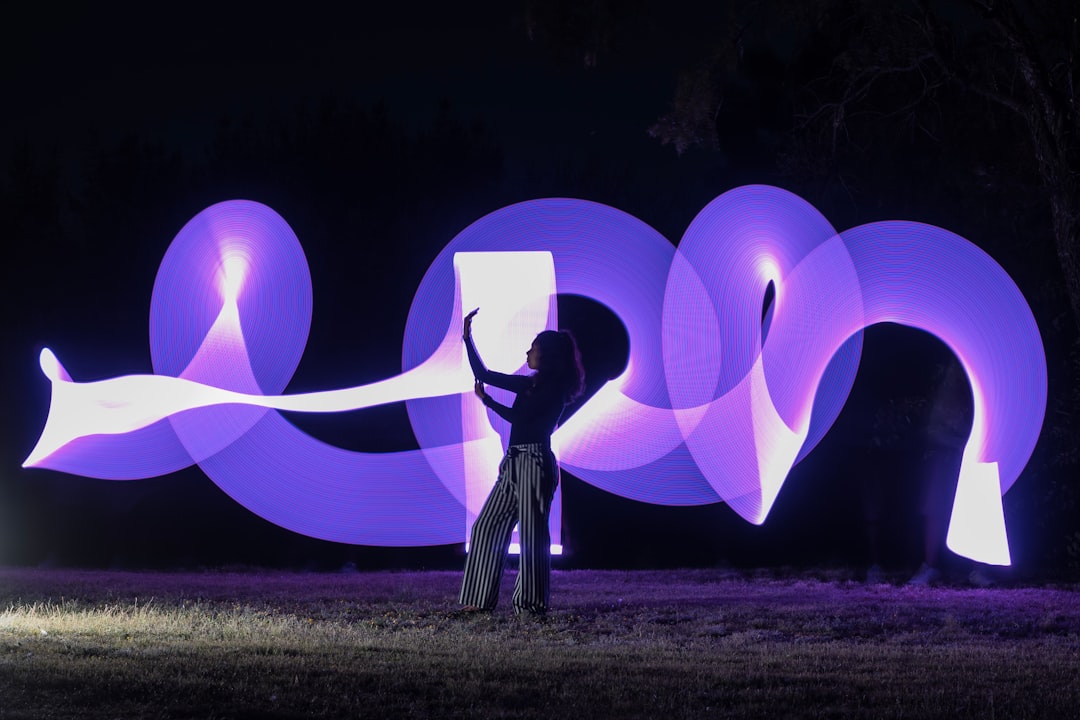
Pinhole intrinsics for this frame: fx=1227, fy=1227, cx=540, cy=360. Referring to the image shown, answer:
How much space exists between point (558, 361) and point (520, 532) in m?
1.29

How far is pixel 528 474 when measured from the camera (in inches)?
349

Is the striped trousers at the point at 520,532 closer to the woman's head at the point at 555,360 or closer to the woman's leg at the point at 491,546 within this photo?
the woman's leg at the point at 491,546

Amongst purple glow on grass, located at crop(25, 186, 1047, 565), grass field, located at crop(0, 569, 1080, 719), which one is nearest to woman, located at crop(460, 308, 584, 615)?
grass field, located at crop(0, 569, 1080, 719)

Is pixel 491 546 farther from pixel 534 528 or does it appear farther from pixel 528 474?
pixel 528 474

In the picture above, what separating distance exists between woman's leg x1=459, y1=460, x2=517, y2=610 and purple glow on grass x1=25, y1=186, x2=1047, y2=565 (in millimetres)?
3042

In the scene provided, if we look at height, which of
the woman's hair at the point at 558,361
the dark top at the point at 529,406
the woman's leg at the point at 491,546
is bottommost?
the woman's leg at the point at 491,546

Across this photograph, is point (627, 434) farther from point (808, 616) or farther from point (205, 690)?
point (205, 690)

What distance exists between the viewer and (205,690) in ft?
18.7

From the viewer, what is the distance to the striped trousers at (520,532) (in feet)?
29.1

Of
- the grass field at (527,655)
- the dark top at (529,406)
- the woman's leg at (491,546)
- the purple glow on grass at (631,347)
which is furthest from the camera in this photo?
the purple glow on grass at (631,347)

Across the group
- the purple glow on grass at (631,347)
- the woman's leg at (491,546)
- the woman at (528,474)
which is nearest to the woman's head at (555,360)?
the woman at (528,474)

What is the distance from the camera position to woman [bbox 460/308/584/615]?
8852 millimetres

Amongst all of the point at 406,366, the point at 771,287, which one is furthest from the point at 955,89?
the point at 406,366

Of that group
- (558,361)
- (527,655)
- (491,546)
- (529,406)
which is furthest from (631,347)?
(527,655)
